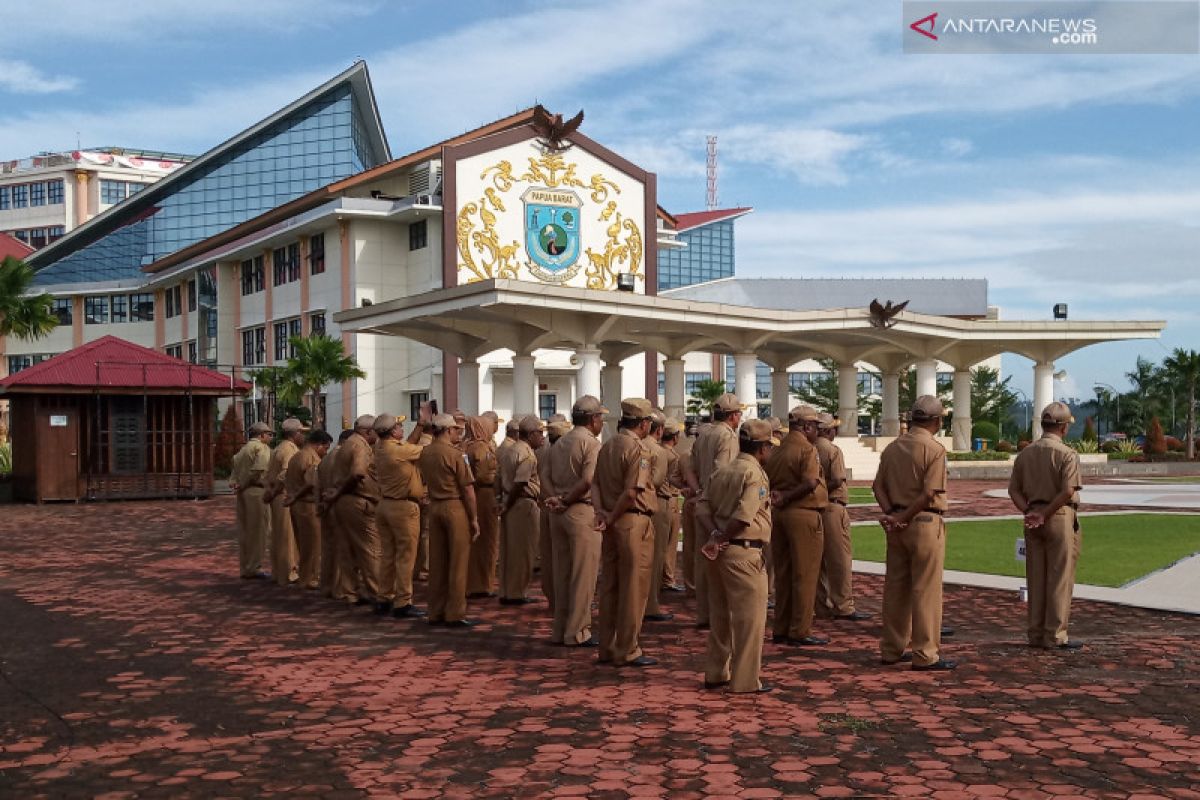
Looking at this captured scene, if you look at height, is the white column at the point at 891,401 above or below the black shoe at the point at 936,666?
above

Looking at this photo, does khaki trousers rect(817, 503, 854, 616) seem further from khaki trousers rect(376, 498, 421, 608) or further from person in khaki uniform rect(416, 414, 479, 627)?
khaki trousers rect(376, 498, 421, 608)

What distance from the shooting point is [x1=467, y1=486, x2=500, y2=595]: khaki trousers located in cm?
1309

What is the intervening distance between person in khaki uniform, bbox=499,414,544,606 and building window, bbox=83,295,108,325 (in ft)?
196

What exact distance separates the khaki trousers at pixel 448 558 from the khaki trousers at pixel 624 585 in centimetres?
200

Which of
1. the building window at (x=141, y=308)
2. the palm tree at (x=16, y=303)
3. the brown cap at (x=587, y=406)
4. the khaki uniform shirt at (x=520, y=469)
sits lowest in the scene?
the khaki uniform shirt at (x=520, y=469)

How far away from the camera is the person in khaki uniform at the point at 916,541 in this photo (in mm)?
8758

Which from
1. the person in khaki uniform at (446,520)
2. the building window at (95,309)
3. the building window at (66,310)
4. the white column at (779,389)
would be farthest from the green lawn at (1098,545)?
the building window at (66,310)

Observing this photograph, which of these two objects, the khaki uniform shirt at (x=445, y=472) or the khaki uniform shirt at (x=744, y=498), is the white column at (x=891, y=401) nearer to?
the khaki uniform shirt at (x=445, y=472)

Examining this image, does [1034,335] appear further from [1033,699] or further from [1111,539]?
[1033,699]

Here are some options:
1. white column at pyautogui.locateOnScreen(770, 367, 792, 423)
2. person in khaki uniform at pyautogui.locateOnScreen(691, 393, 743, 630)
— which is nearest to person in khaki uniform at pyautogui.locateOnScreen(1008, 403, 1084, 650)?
person in khaki uniform at pyautogui.locateOnScreen(691, 393, 743, 630)

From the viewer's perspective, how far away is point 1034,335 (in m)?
42.1

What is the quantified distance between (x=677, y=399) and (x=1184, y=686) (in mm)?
31323

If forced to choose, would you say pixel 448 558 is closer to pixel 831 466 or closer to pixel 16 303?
pixel 831 466

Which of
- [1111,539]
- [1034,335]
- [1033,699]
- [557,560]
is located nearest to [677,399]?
[1034,335]
